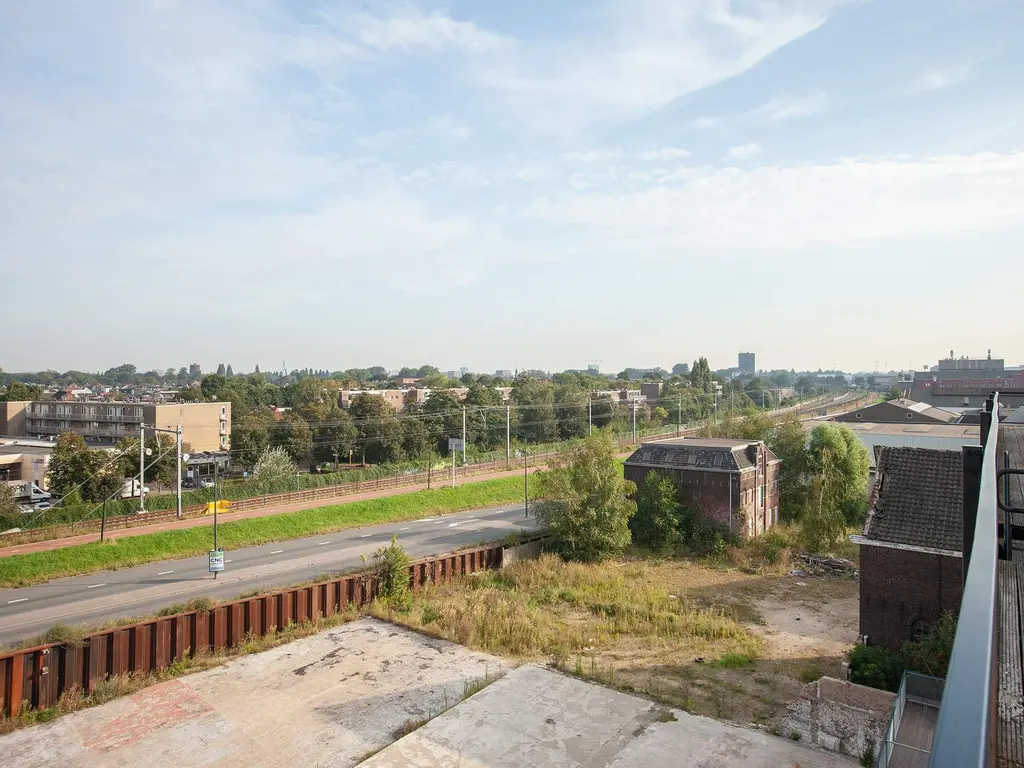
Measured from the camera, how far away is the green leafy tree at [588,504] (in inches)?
1394

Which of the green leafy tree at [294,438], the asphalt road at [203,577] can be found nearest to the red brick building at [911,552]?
the asphalt road at [203,577]

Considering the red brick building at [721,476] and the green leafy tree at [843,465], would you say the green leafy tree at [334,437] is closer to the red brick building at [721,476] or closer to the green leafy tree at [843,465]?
the red brick building at [721,476]

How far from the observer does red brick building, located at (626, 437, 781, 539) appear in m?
38.8

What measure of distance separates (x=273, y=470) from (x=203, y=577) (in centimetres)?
2263

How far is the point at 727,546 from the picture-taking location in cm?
3744

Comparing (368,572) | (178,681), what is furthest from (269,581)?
(178,681)

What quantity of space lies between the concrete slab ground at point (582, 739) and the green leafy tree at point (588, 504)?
53.7 feet

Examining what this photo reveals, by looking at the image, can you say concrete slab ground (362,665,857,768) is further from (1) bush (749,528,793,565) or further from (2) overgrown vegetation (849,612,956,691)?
(1) bush (749,528,793,565)

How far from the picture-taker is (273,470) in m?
53.8

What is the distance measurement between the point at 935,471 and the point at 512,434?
66.0 m

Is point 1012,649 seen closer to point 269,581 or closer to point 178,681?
point 178,681

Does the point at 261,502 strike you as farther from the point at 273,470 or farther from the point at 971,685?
the point at 971,685

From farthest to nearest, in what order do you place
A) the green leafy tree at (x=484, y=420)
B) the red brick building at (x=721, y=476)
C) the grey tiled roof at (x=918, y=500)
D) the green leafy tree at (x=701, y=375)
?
the green leafy tree at (x=701, y=375), the green leafy tree at (x=484, y=420), the red brick building at (x=721, y=476), the grey tiled roof at (x=918, y=500)

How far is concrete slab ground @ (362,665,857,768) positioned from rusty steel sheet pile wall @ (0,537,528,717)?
9710 millimetres
